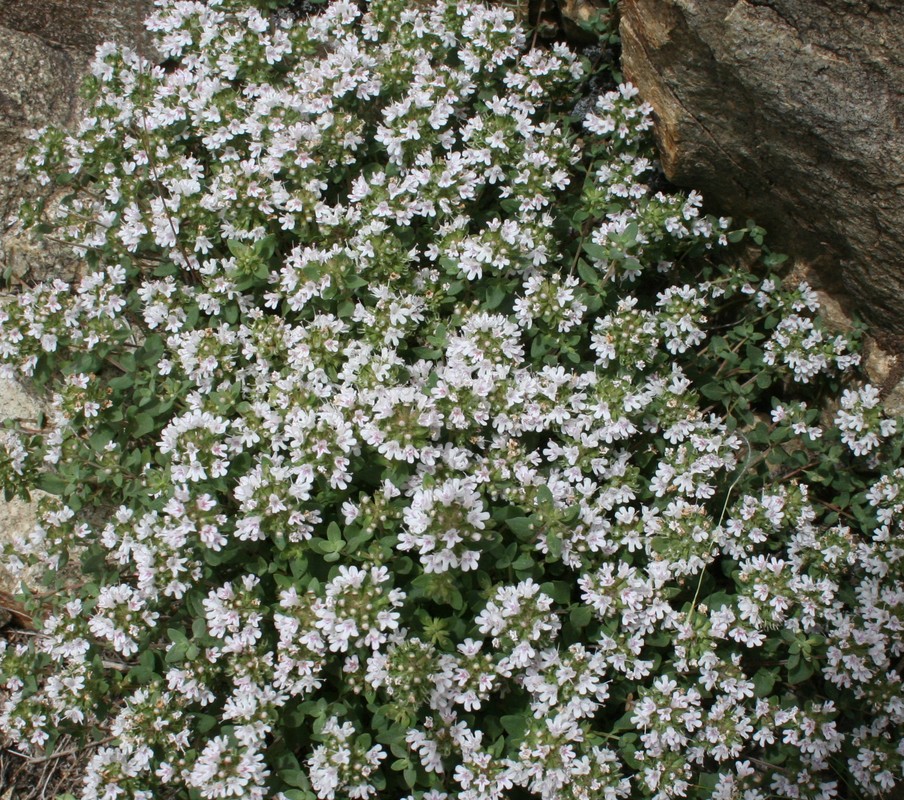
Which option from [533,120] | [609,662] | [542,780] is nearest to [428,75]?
[533,120]

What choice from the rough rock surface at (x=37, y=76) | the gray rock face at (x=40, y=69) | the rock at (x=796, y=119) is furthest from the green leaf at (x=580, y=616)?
the gray rock face at (x=40, y=69)

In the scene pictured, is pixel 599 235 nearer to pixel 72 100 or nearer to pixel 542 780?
pixel 542 780

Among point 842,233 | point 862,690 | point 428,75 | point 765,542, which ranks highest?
point 428,75

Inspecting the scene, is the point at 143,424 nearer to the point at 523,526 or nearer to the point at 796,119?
the point at 523,526

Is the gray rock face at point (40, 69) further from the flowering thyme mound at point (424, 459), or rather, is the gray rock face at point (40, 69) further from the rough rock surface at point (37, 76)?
the flowering thyme mound at point (424, 459)

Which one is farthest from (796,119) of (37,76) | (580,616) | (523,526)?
(37,76)

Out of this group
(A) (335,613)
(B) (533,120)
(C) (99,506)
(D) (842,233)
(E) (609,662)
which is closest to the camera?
(A) (335,613)
